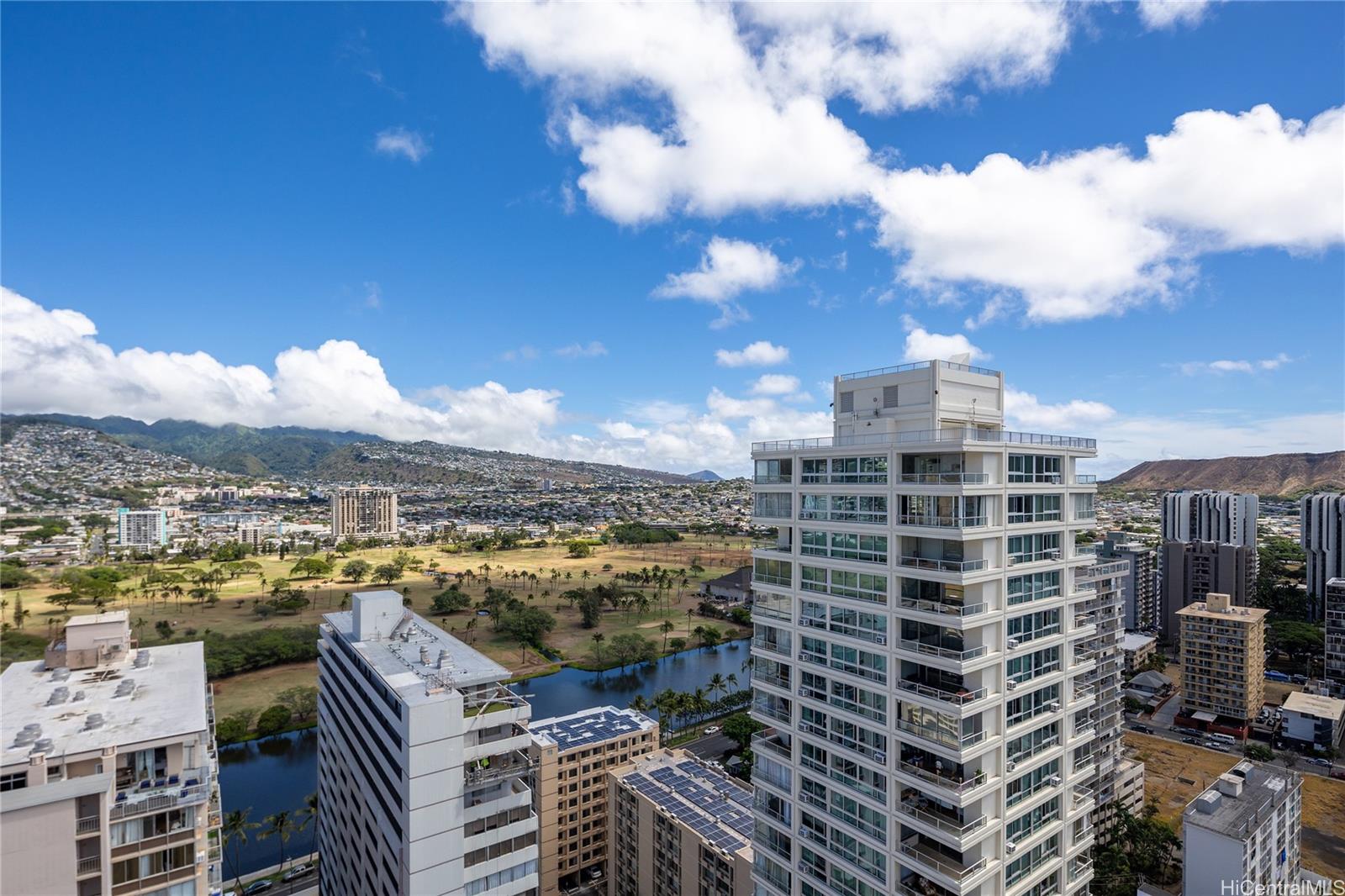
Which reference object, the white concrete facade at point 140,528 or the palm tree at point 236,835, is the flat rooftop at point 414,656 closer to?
the palm tree at point 236,835

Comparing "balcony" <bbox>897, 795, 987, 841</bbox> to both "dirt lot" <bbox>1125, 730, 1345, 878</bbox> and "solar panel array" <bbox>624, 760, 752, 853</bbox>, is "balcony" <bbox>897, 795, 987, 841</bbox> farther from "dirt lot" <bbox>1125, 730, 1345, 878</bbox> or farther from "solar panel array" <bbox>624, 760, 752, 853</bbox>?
"dirt lot" <bbox>1125, 730, 1345, 878</bbox>

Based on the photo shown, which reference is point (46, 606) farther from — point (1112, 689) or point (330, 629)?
point (1112, 689)

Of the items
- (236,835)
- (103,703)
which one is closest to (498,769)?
(103,703)

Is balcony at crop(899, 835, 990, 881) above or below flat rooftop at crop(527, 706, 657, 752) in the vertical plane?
above

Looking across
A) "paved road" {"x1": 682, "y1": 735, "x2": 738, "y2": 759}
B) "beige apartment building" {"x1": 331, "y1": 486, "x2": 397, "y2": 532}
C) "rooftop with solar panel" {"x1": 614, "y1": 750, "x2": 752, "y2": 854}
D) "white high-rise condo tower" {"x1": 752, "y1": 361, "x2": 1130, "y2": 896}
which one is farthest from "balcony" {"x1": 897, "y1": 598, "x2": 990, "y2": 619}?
"beige apartment building" {"x1": 331, "y1": 486, "x2": 397, "y2": 532}

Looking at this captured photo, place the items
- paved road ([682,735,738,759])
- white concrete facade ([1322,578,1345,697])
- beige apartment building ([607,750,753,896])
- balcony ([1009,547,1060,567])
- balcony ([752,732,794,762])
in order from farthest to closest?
white concrete facade ([1322,578,1345,697]) → paved road ([682,735,738,759]) → beige apartment building ([607,750,753,896]) → balcony ([752,732,794,762]) → balcony ([1009,547,1060,567])

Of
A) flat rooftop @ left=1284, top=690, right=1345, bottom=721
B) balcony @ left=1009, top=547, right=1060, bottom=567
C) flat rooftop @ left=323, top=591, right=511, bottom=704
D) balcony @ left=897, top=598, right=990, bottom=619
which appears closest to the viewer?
balcony @ left=897, top=598, right=990, bottom=619
